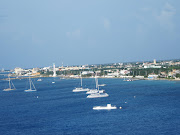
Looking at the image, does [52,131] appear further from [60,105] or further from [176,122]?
[60,105]

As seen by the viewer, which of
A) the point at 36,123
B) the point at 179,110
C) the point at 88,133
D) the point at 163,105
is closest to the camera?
the point at 88,133

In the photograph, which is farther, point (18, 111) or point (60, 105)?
point (60, 105)

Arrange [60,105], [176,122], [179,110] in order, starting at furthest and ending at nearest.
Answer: [60,105] → [179,110] → [176,122]

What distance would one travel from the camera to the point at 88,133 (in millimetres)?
16297

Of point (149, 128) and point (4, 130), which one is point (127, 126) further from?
point (4, 130)

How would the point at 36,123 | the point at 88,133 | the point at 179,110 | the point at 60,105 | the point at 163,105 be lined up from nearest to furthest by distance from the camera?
the point at 88,133
the point at 36,123
the point at 179,110
the point at 163,105
the point at 60,105

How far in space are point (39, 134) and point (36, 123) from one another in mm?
2790

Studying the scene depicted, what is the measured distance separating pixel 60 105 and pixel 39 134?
9.68m

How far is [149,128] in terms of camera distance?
16.5 metres

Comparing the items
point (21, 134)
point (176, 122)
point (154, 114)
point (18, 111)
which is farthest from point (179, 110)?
point (18, 111)

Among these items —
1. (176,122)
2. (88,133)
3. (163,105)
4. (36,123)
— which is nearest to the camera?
(88,133)

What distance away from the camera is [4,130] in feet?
59.4

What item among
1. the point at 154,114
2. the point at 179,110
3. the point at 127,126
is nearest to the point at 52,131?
the point at 127,126

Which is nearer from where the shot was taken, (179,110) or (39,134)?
(39,134)
